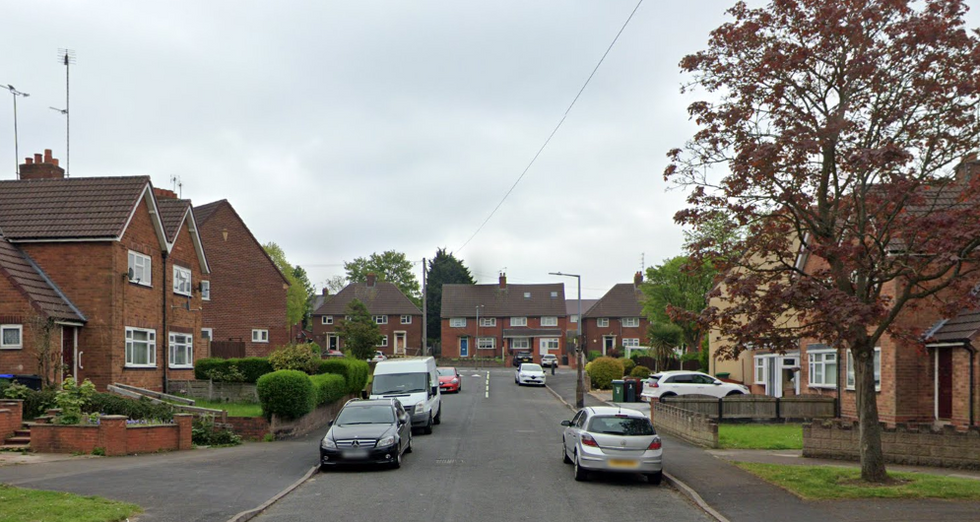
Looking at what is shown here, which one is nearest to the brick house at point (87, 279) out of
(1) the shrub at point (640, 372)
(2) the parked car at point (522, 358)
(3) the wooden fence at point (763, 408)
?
(3) the wooden fence at point (763, 408)

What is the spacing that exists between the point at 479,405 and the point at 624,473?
22115 millimetres

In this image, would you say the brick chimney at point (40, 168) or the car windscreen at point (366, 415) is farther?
the brick chimney at point (40, 168)

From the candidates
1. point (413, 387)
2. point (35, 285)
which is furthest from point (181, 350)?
point (413, 387)

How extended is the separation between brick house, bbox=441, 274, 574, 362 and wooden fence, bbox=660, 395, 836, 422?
55185 millimetres

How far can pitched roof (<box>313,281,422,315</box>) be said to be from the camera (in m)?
87.2

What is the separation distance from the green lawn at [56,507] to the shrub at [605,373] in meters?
36.3

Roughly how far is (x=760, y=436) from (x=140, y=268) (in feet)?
67.1

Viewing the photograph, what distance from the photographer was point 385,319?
8719cm

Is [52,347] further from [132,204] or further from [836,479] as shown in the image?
[836,479]

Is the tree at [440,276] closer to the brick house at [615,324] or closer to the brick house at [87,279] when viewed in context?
the brick house at [615,324]

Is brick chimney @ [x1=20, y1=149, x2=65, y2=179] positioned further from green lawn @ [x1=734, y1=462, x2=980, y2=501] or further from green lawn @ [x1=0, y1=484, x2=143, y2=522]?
green lawn @ [x1=734, y1=462, x2=980, y2=501]

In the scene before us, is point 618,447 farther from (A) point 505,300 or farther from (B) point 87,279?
(A) point 505,300

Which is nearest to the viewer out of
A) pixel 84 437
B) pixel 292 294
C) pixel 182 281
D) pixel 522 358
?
pixel 84 437

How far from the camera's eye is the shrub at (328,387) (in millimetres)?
28020
